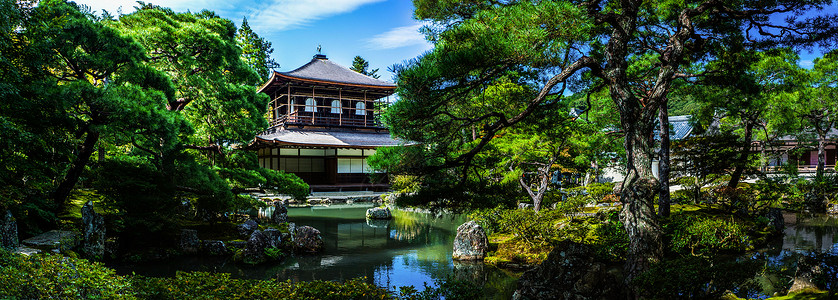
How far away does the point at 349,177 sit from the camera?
21656 millimetres

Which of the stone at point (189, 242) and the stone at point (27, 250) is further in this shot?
the stone at point (189, 242)

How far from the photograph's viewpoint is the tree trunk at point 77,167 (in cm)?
672

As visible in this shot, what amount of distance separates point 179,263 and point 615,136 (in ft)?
32.3

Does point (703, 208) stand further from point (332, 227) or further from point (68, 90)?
point (68, 90)

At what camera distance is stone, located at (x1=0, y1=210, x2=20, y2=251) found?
4.82 m

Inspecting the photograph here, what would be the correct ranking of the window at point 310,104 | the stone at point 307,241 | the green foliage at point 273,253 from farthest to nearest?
1. the window at point 310,104
2. the stone at point 307,241
3. the green foliage at point 273,253

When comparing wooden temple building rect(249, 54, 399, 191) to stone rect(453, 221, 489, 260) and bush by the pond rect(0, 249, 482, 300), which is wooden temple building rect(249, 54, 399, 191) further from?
bush by the pond rect(0, 249, 482, 300)

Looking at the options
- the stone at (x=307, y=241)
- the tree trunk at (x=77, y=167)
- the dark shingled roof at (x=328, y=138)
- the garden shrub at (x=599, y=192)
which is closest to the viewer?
the tree trunk at (x=77, y=167)

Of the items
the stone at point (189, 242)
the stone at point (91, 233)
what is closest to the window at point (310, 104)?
the stone at point (189, 242)

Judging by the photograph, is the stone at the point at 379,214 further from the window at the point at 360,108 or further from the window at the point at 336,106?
the window at the point at 360,108

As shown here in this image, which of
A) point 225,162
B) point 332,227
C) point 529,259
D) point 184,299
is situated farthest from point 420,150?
point 332,227

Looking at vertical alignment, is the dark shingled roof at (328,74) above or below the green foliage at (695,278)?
above

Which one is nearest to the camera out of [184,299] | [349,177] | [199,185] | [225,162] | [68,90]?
[184,299]

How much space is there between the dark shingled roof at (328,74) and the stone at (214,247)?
13477 mm
